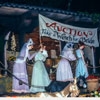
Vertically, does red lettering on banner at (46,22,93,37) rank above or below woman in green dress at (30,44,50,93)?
above

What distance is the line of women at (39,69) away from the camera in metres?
10.1

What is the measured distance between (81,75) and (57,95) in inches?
60.3

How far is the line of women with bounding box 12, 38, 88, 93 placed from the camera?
33.1 feet

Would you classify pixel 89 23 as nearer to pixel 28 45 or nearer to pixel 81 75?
pixel 81 75

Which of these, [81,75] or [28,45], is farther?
[81,75]

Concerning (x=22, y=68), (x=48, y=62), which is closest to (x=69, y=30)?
(x=48, y=62)

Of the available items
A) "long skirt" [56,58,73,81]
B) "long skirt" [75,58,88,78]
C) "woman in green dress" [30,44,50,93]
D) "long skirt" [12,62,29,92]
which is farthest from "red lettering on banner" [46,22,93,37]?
"long skirt" [12,62,29,92]

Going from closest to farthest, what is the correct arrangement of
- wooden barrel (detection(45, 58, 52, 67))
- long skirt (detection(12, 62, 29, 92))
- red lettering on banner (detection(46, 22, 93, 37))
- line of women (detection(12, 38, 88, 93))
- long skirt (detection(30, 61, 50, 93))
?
1. long skirt (detection(12, 62, 29, 92))
2. line of women (detection(12, 38, 88, 93))
3. long skirt (detection(30, 61, 50, 93))
4. wooden barrel (detection(45, 58, 52, 67))
5. red lettering on banner (detection(46, 22, 93, 37))

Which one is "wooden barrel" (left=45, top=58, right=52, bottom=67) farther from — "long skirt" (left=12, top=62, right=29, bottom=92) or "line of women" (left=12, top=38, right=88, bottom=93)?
"long skirt" (left=12, top=62, right=29, bottom=92)

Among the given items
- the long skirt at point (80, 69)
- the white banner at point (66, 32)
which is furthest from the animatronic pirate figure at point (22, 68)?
the long skirt at point (80, 69)

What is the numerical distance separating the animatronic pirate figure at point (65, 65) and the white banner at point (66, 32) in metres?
0.41

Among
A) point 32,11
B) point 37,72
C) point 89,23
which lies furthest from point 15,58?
point 89,23

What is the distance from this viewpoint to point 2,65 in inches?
A: 390

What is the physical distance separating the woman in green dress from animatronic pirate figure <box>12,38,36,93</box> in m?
0.26
